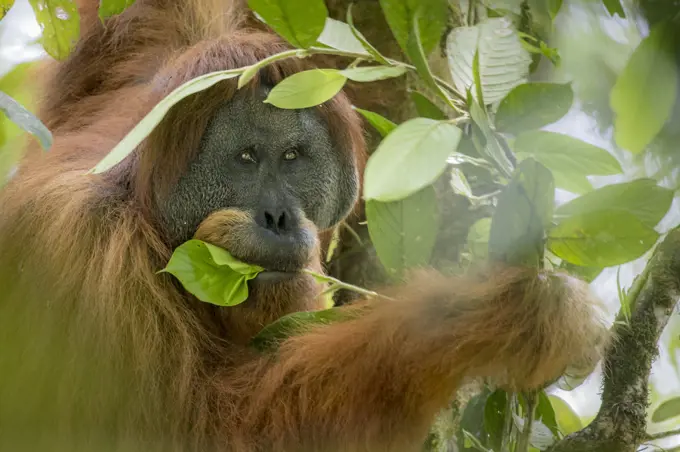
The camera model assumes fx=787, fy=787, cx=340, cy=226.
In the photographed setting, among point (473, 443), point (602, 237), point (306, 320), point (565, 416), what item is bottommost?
point (565, 416)

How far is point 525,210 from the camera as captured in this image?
1465 mm

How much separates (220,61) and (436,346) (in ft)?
3.65

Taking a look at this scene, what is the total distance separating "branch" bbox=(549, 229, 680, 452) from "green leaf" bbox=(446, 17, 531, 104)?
53 cm

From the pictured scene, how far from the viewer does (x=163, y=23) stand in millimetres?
3160

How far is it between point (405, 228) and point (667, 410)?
0.83 meters

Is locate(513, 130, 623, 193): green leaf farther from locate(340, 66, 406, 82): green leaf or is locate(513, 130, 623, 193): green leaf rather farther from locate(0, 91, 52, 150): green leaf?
locate(0, 91, 52, 150): green leaf

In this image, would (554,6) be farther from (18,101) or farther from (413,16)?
(18,101)

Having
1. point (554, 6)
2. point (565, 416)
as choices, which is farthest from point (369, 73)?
point (565, 416)

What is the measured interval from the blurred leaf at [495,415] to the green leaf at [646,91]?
→ 0.94 metres

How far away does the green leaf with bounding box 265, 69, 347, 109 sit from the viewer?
1613 millimetres

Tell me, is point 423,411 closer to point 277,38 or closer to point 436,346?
point 436,346

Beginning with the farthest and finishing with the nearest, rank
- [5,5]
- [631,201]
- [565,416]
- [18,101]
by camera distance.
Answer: [18,101] < [565,416] < [5,5] < [631,201]

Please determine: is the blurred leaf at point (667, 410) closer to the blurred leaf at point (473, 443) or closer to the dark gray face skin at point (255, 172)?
the blurred leaf at point (473, 443)

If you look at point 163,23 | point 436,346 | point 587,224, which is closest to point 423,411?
point 436,346
